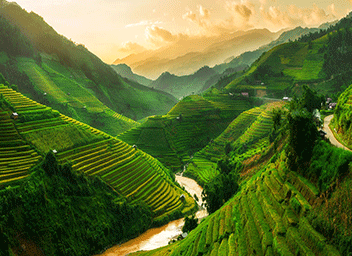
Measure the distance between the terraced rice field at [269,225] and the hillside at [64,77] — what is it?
86.9 m

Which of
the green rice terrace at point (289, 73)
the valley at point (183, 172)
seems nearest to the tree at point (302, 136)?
the valley at point (183, 172)

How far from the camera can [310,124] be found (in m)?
18.8

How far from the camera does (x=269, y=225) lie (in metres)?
17.1

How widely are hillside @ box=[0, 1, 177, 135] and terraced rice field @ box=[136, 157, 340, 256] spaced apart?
86938 millimetres

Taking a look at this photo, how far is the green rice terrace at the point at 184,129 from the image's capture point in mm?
81250

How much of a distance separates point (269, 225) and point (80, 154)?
37.1 meters

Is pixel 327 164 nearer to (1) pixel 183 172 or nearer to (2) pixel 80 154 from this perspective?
(2) pixel 80 154

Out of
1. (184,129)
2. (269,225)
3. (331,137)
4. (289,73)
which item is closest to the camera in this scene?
(269,225)

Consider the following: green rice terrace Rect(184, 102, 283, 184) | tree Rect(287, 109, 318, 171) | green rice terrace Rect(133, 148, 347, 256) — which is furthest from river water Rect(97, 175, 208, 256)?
tree Rect(287, 109, 318, 171)

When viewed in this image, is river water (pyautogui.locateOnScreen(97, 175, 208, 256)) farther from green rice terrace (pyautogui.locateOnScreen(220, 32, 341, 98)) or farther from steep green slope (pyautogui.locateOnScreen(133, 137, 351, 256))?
green rice terrace (pyautogui.locateOnScreen(220, 32, 341, 98))

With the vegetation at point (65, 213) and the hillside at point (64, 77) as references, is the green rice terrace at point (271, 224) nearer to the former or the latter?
the vegetation at point (65, 213)

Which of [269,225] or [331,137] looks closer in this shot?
[269,225]

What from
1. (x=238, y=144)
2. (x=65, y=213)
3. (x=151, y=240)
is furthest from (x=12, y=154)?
(x=238, y=144)

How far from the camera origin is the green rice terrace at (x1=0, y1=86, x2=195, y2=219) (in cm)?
3880
